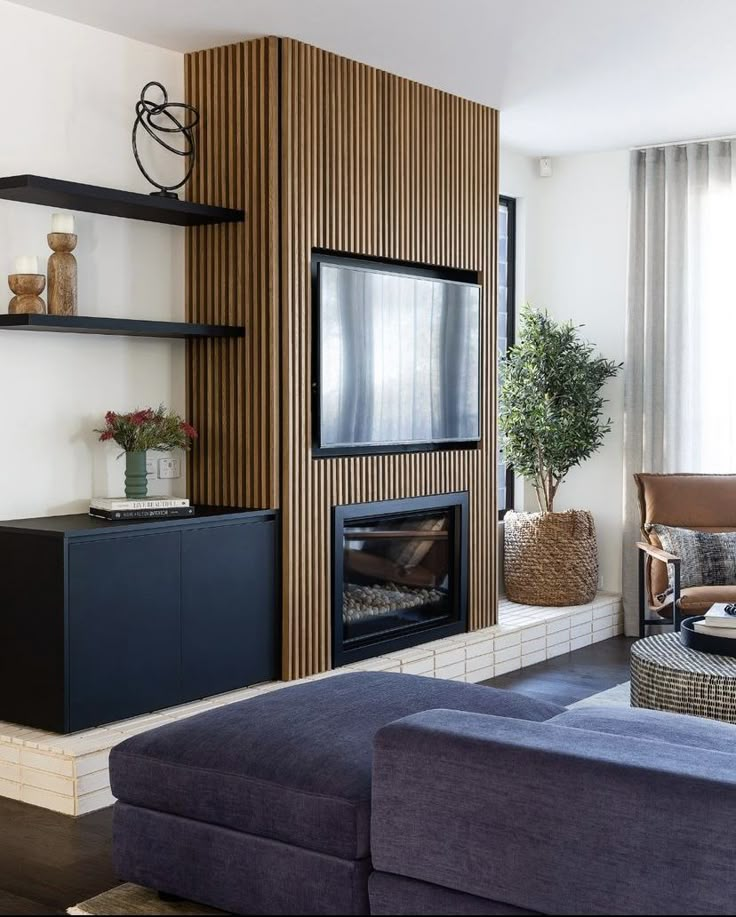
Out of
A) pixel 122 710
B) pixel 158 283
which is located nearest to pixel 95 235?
pixel 158 283

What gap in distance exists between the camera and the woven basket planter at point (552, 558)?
6.24m

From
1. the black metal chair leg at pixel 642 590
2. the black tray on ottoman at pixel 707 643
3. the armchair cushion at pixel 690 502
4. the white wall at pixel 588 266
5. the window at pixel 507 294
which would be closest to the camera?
the black tray on ottoman at pixel 707 643

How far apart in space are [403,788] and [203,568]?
2.05 meters

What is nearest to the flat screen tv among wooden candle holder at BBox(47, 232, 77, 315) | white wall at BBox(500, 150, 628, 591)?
wooden candle holder at BBox(47, 232, 77, 315)

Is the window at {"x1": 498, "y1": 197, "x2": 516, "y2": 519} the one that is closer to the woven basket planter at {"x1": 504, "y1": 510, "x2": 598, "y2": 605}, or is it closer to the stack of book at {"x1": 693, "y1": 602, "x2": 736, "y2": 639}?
the woven basket planter at {"x1": 504, "y1": 510, "x2": 598, "y2": 605}

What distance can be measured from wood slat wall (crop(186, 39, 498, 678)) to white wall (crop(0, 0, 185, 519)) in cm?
19

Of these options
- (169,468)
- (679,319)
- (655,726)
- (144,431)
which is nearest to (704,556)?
(679,319)

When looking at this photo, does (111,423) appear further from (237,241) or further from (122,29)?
(122,29)

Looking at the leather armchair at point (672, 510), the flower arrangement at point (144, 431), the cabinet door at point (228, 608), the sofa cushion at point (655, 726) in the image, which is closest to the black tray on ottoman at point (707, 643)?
the sofa cushion at point (655, 726)

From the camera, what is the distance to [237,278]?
4.57 meters

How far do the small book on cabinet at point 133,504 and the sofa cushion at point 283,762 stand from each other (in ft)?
4.02

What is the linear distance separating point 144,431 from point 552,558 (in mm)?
2702

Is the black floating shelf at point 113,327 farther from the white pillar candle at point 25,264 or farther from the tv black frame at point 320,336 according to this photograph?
the tv black frame at point 320,336

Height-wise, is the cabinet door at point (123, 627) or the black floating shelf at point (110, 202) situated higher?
the black floating shelf at point (110, 202)
